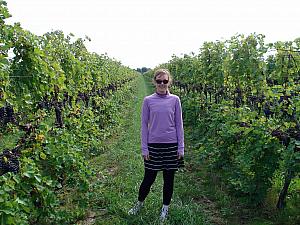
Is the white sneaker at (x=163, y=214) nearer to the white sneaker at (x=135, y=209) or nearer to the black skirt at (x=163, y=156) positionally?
the white sneaker at (x=135, y=209)

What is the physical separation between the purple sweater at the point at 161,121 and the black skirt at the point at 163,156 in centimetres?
6

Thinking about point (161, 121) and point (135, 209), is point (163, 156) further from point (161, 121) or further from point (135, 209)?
point (135, 209)

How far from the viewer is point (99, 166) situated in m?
7.23

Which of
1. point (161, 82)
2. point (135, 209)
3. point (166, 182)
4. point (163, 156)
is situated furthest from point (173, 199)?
point (161, 82)

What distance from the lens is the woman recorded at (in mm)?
4188

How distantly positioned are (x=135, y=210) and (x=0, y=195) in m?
2.22

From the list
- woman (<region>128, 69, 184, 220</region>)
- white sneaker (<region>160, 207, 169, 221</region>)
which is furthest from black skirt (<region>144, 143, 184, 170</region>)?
white sneaker (<region>160, 207, 169, 221</region>)

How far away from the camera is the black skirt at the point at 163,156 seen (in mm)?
4211

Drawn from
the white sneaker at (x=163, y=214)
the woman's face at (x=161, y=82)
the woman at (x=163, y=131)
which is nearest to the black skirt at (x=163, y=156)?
the woman at (x=163, y=131)

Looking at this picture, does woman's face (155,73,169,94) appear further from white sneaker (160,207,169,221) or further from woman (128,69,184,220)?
white sneaker (160,207,169,221)

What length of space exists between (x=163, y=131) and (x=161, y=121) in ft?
0.41

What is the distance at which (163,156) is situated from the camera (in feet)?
13.8

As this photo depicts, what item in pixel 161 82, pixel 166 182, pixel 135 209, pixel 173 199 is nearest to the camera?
pixel 161 82

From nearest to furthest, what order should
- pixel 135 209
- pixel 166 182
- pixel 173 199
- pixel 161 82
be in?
pixel 161 82 < pixel 166 182 < pixel 135 209 < pixel 173 199
